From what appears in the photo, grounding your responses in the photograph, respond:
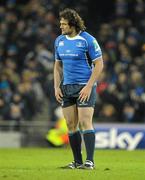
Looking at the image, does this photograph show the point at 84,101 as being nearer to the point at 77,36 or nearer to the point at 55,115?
the point at 77,36

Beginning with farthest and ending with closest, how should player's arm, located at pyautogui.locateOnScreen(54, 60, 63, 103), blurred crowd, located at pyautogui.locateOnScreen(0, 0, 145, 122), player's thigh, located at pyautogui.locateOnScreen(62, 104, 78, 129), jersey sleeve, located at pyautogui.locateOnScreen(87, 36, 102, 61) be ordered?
blurred crowd, located at pyautogui.locateOnScreen(0, 0, 145, 122) → player's arm, located at pyautogui.locateOnScreen(54, 60, 63, 103) → player's thigh, located at pyautogui.locateOnScreen(62, 104, 78, 129) → jersey sleeve, located at pyautogui.locateOnScreen(87, 36, 102, 61)

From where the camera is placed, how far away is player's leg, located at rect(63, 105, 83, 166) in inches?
424

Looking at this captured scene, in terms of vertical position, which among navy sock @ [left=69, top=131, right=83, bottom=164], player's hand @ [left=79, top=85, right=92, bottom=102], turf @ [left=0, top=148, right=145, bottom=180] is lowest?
turf @ [left=0, top=148, right=145, bottom=180]

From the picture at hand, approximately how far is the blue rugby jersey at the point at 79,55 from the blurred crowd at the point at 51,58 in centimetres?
885

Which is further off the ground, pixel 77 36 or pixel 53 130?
pixel 77 36

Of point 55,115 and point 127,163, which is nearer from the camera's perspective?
point 127,163

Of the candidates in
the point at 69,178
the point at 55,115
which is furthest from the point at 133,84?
the point at 69,178

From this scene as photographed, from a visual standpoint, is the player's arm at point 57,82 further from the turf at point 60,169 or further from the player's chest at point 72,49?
the turf at point 60,169

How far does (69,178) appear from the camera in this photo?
929 cm

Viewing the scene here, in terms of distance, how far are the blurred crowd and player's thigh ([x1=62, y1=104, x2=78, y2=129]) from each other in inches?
341

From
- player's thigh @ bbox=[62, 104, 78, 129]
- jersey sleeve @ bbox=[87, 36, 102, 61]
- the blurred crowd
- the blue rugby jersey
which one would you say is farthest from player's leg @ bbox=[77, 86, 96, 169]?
the blurred crowd

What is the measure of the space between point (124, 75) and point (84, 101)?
973 cm

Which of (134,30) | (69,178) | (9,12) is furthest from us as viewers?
(9,12)

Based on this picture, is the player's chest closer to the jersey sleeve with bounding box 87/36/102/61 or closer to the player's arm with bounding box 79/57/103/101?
the jersey sleeve with bounding box 87/36/102/61
